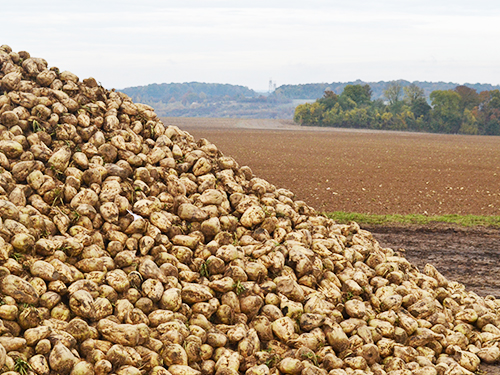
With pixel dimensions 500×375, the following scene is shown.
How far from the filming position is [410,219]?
1552 centimetres

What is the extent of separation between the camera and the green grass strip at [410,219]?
596 inches

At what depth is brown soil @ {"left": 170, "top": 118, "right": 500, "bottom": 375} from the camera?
11938 millimetres

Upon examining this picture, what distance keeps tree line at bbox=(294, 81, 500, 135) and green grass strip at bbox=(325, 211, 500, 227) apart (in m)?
61.4

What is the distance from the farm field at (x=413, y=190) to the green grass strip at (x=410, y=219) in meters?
0.48

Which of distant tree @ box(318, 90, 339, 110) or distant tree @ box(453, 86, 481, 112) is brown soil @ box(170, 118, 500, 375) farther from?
distant tree @ box(318, 90, 339, 110)

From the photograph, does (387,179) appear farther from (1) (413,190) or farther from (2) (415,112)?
(2) (415,112)

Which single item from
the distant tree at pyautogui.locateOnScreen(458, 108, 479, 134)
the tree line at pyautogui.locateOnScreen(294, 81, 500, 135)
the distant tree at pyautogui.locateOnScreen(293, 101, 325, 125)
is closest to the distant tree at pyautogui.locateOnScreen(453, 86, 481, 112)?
the tree line at pyautogui.locateOnScreen(294, 81, 500, 135)

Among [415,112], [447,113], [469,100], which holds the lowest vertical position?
[447,113]

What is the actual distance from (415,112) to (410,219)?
218ft

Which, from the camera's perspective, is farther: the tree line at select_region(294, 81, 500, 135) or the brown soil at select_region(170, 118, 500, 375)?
the tree line at select_region(294, 81, 500, 135)

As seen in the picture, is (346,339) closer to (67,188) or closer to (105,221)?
(105,221)

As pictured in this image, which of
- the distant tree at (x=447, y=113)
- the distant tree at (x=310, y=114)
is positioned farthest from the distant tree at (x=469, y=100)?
the distant tree at (x=310, y=114)

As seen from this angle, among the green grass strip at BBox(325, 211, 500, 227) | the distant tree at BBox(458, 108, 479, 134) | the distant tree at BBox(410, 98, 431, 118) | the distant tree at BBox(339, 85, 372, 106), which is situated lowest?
the green grass strip at BBox(325, 211, 500, 227)

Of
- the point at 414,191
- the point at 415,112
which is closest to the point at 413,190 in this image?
the point at 414,191
